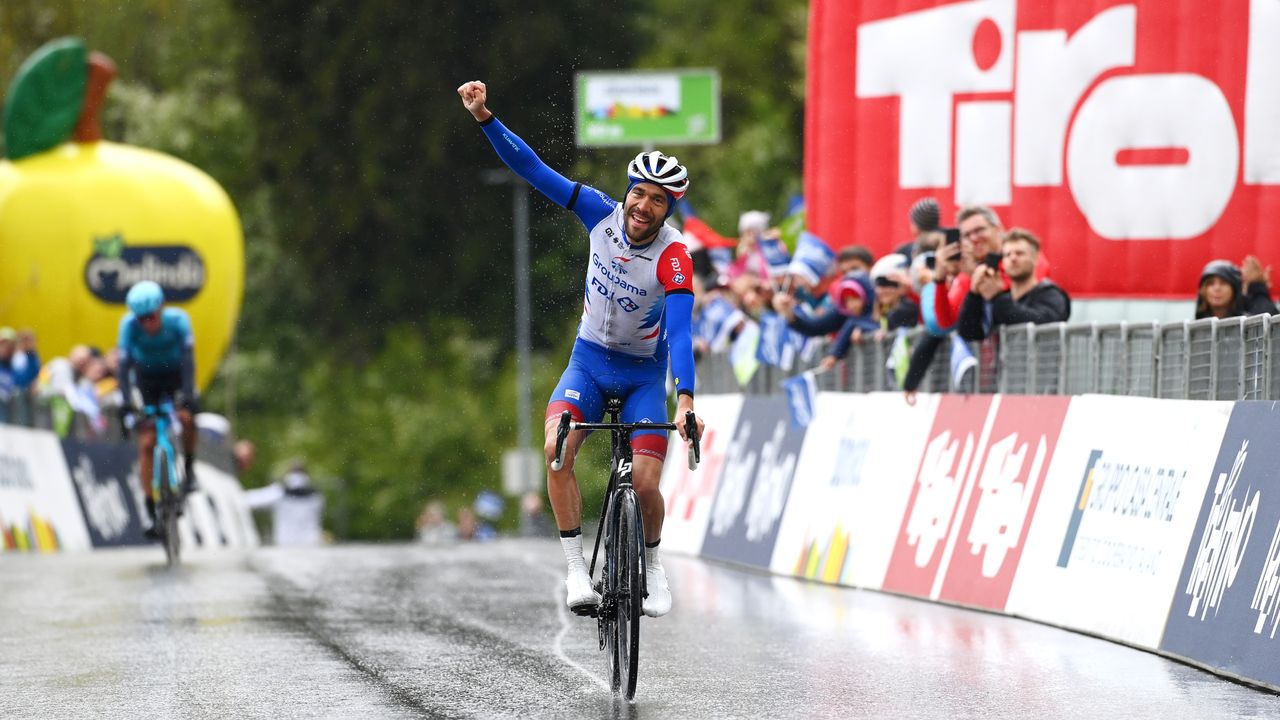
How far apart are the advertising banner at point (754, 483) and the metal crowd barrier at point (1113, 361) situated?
970 millimetres

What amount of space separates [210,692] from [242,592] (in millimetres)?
5177

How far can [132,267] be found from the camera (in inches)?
1495

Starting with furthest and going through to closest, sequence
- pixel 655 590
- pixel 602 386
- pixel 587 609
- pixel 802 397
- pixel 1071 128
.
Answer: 1. pixel 1071 128
2. pixel 802 397
3. pixel 602 386
4. pixel 655 590
5. pixel 587 609

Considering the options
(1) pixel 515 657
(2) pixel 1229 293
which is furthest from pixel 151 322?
(2) pixel 1229 293

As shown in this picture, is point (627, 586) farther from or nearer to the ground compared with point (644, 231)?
nearer to the ground

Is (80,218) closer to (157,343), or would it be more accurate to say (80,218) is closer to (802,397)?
(157,343)

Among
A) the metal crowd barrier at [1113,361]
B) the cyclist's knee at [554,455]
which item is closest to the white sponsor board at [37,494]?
the metal crowd barrier at [1113,361]

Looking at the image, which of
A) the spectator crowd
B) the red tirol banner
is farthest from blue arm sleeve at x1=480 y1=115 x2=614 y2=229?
the red tirol banner

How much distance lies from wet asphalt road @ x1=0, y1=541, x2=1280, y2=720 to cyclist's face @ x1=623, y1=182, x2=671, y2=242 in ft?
6.29

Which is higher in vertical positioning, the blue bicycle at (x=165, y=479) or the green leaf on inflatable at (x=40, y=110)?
the green leaf on inflatable at (x=40, y=110)

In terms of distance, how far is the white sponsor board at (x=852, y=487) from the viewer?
15383 millimetres

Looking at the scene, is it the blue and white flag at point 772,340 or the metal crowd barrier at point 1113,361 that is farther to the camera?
the blue and white flag at point 772,340

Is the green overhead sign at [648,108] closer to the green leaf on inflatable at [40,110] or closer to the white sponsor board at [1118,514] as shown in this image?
the green leaf on inflatable at [40,110]

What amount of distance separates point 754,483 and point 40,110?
22.3m
